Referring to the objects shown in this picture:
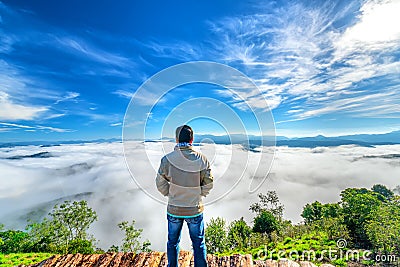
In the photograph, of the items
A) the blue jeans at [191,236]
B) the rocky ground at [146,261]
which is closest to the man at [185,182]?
the blue jeans at [191,236]

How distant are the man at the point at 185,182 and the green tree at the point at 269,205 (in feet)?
70.5

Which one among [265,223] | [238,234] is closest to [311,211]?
[265,223]

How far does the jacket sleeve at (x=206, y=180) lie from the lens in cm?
335

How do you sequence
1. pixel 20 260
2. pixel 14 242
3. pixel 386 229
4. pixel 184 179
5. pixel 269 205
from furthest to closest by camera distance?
pixel 14 242
pixel 269 205
pixel 20 260
pixel 386 229
pixel 184 179

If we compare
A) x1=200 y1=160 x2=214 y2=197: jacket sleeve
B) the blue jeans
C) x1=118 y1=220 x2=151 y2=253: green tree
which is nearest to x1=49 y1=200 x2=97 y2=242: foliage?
x1=118 y1=220 x2=151 y2=253: green tree

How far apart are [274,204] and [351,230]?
44.7 ft

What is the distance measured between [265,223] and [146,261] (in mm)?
17935

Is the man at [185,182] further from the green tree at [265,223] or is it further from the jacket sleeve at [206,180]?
the green tree at [265,223]

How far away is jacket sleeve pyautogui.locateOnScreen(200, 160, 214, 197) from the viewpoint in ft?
11.0

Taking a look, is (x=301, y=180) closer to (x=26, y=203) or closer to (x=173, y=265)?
(x=173, y=265)

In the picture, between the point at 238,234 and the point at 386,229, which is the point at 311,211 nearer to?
the point at 238,234

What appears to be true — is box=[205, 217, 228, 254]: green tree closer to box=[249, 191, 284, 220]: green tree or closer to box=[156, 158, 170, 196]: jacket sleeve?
box=[249, 191, 284, 220]: green tree

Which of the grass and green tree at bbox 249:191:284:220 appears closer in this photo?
the grass

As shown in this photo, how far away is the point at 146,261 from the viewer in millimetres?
4914
